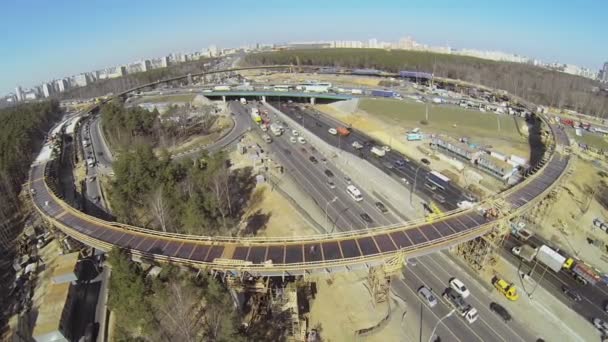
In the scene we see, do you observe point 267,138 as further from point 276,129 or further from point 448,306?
point 448,306

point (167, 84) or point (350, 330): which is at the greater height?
point (167, 84)

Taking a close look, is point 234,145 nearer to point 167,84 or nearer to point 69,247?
point 69,247

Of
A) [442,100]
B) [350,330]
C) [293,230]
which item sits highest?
[442,100]

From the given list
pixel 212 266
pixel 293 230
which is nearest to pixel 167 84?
pixel 293 230

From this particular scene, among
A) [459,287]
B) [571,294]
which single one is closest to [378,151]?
[459,287]

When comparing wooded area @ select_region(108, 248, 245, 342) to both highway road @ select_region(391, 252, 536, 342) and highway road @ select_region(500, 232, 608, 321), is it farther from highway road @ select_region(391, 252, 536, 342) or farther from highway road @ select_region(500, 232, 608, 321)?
highway road @ select_region(500, 232, 608, 321)

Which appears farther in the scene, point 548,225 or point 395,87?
point 395,87

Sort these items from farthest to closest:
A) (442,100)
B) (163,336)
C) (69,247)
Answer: (442,100) → (69,247) → (163,336)

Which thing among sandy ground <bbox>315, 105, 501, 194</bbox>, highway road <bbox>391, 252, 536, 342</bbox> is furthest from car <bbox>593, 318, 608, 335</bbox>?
sandy ground <bbox>315, 105, 501, 194</bbox>
